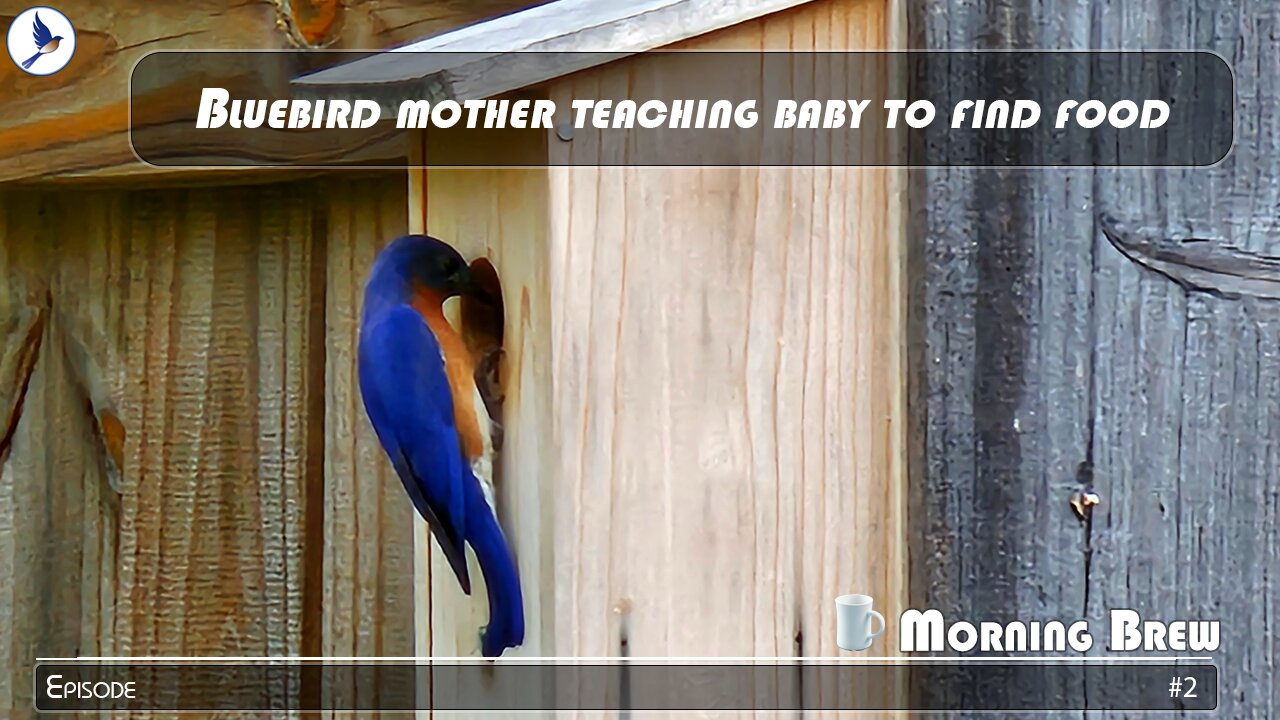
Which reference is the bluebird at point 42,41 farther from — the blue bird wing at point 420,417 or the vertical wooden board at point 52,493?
the blue bird wing at point 420,417

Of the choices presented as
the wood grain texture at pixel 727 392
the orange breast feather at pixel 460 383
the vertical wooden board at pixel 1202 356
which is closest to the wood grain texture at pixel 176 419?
the orange breast feather at pixel 460 383

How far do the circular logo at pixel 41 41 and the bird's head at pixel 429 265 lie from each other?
349mm

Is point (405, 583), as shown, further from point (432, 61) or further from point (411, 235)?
point (432, 61)

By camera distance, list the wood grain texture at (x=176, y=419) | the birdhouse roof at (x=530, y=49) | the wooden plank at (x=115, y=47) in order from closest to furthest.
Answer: the birdhouse roof at (x=530, y=49), the wooden plank at (x=115, y=47), the wood grain texture at (x=176, y=419)

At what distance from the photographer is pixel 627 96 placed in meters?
0.97

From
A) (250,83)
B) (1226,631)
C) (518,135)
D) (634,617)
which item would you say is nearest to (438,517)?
(634,617)

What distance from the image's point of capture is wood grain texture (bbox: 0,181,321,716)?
122cm

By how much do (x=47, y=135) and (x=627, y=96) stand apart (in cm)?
50

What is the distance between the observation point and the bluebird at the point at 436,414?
39.2 inches

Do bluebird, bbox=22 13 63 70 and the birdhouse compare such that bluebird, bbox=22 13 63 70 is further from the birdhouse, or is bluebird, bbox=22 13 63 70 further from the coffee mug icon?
the coffee mug icon

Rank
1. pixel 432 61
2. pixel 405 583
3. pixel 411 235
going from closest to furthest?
1. pixel 432 61
2. pixel 411 235
3. pixel 405 583

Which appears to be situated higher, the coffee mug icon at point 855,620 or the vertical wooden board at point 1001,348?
the vertical wooden board at point 1001,348

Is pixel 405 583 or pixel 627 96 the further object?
pixel 405 583

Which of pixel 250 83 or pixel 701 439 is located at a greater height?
pixel 250 83
